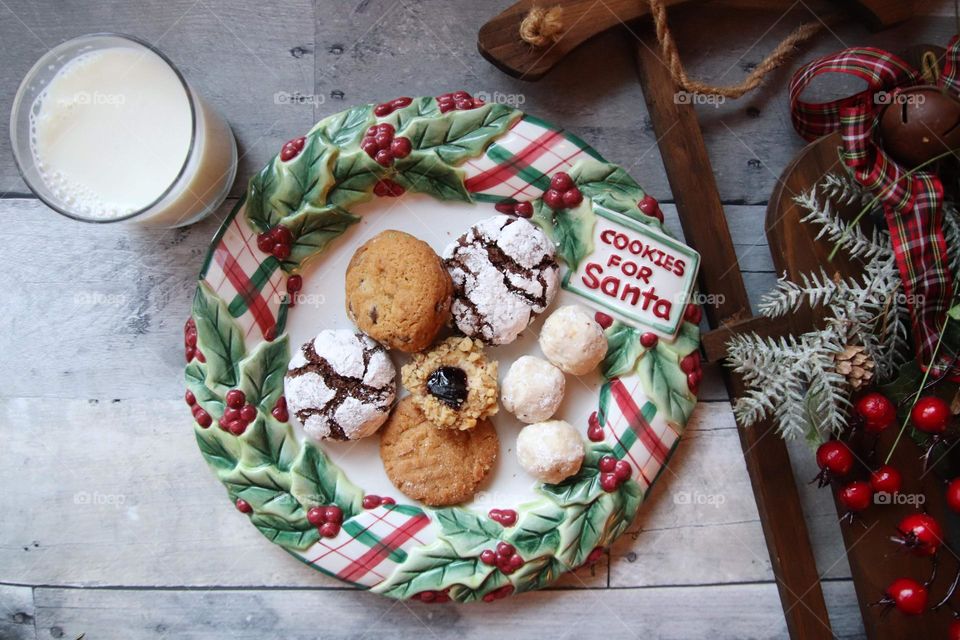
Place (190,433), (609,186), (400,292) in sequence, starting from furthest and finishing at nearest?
(190,433) → (609,186) → (400,292)

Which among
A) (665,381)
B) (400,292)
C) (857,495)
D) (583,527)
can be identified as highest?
(400,292)

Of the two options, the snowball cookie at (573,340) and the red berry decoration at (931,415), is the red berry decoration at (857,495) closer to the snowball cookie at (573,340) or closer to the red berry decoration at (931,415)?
the red berry decoration at (931,415)

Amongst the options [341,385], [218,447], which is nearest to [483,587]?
[341,385]

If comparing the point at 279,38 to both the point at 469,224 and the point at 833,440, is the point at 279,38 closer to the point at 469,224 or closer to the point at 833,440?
the point at 469,224

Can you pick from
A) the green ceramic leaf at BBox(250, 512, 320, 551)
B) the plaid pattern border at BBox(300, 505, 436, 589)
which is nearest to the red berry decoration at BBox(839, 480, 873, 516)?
the plaid pattern border at BBox(300, 505, 436, 589)

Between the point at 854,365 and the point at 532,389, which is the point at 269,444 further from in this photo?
the point at 854,365

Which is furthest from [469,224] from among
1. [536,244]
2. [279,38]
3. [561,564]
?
[561,564]
